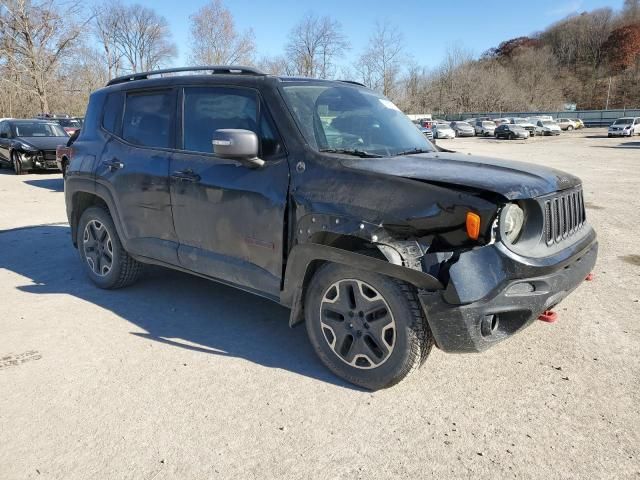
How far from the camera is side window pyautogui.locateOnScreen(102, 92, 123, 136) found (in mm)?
4590

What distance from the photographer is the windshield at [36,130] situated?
15445 millimetres

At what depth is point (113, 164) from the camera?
448 centimetres

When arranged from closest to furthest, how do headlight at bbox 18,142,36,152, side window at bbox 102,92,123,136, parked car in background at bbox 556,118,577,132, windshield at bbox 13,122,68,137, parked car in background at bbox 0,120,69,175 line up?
side window at bbox 102,92,123,136 → headlight at bbox 18,142,36,152 → parked car in background at bbox 0,120,69,175 → windshield at bbox 13,122,68,137 → parked car in background at bbox 556,118,577,132

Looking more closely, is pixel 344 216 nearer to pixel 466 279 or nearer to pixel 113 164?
pixel 466 279

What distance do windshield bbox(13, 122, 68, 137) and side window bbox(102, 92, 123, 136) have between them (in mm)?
12813

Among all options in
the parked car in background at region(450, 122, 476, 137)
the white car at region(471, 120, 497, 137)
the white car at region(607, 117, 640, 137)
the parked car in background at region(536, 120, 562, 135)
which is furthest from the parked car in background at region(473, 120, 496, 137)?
the white car at region(607, 117, 640, 137)

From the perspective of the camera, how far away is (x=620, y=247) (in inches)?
253

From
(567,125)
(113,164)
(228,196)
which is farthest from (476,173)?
(567,125)

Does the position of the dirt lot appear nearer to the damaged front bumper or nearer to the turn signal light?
the damaged front bumper

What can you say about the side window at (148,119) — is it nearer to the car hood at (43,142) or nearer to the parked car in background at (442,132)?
the car hood at (43,142)

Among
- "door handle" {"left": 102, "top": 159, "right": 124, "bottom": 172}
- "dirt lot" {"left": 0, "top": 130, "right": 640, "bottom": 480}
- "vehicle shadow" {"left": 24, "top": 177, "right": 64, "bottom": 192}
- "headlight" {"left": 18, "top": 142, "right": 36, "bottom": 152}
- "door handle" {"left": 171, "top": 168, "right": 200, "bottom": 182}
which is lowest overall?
"dirt lot" {"left": 0, "top": 130, "right": 640, "bottom": 480}

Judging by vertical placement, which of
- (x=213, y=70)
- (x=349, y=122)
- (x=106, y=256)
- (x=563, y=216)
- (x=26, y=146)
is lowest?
(x=106, y=256)

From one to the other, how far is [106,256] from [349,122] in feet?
9.21

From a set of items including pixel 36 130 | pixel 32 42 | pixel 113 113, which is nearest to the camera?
pixel 113 113
